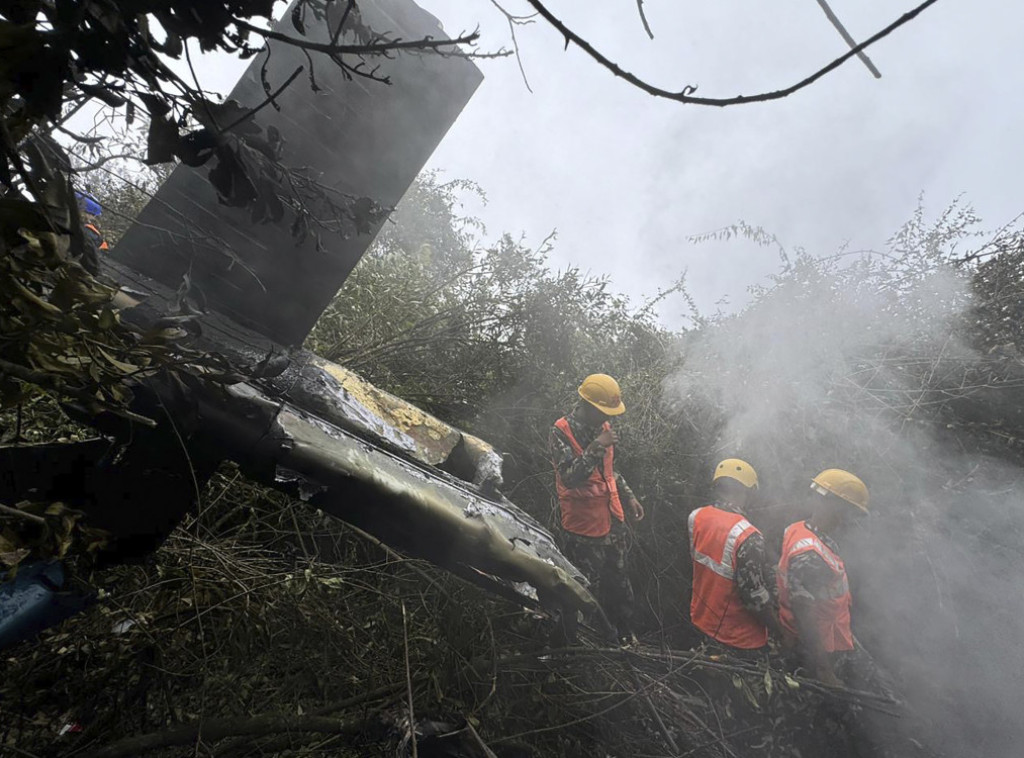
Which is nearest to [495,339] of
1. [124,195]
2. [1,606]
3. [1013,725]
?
[124,195]

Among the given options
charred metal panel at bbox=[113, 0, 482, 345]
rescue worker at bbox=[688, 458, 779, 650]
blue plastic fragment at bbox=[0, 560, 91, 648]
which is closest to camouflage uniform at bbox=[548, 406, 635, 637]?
rescue worker at bbox=[688, 458, 779, 650]

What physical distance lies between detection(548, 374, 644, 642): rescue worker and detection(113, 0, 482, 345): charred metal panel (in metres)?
2.78

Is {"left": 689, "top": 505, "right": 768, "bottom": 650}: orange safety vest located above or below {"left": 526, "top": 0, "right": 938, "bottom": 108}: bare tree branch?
below

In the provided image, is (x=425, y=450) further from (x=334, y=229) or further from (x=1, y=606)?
(x=1, y=606)

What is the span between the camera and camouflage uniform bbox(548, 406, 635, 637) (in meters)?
5.10

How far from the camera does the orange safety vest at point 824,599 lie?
3979 millimetres

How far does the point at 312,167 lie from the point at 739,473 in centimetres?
456

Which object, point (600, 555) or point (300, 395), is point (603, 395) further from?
point (300, 395)

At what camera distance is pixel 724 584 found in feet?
14.2

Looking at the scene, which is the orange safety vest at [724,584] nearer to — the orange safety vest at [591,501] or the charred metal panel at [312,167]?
the orange safety vest at [591,501]

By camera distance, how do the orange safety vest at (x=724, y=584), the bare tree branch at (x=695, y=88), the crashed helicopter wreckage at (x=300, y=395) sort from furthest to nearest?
the orange safety vest at (x=724, y=584) < the crashed helicopter wreckage at (x=300, y=395) < the bare tree branch at (x=695, y=88)

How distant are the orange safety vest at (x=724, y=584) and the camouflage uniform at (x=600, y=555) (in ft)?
3.21

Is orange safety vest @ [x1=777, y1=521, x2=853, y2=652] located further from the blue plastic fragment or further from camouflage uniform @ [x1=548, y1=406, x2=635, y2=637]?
the blue plastic fragment

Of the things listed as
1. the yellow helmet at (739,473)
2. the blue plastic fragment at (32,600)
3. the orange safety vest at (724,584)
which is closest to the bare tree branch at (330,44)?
the blue plastic fragment at (32,600)
